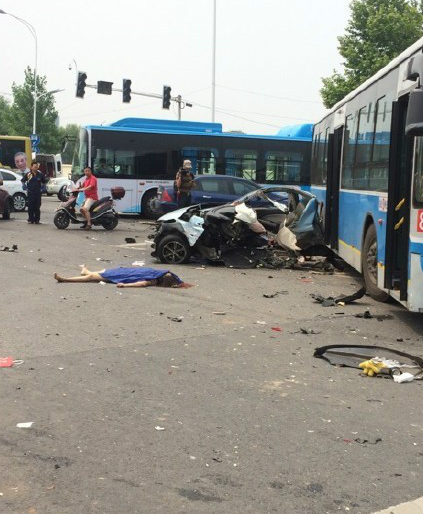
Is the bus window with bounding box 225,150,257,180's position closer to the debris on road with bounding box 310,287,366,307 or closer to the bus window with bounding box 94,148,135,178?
the bus window with bounding box 94,148,135,178

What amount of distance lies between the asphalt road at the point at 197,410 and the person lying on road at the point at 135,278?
0.90m

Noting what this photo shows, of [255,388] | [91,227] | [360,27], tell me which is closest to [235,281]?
[255,388]

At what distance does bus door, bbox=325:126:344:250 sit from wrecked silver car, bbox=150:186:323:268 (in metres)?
0.34

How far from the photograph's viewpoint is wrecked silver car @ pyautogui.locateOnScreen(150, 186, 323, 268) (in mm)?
13836

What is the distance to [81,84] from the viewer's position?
1368 inches

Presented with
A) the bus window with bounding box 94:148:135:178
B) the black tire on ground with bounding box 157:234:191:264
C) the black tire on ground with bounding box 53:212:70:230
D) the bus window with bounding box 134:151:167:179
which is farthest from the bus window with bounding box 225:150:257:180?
the black tire on ground with bounding box 157:234:191:264

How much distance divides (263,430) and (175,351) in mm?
Answer: 2399

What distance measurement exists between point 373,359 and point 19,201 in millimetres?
24342

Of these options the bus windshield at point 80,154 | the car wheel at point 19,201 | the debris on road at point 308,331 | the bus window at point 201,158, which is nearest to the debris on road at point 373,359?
the debris on road at point 308,331

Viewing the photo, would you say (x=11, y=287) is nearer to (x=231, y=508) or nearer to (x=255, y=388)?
(x=255, y=388)

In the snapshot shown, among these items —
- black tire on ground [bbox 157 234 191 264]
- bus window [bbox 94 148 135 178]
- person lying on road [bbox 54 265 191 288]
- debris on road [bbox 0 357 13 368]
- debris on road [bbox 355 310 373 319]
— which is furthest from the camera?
bus window [bbox 94 148 135 178]

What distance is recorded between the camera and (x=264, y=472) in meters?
4.30

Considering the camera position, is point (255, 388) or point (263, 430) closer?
point (263, 430)

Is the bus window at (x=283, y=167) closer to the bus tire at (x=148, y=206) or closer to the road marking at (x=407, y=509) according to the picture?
the bus tire at (x=148, y=206)
